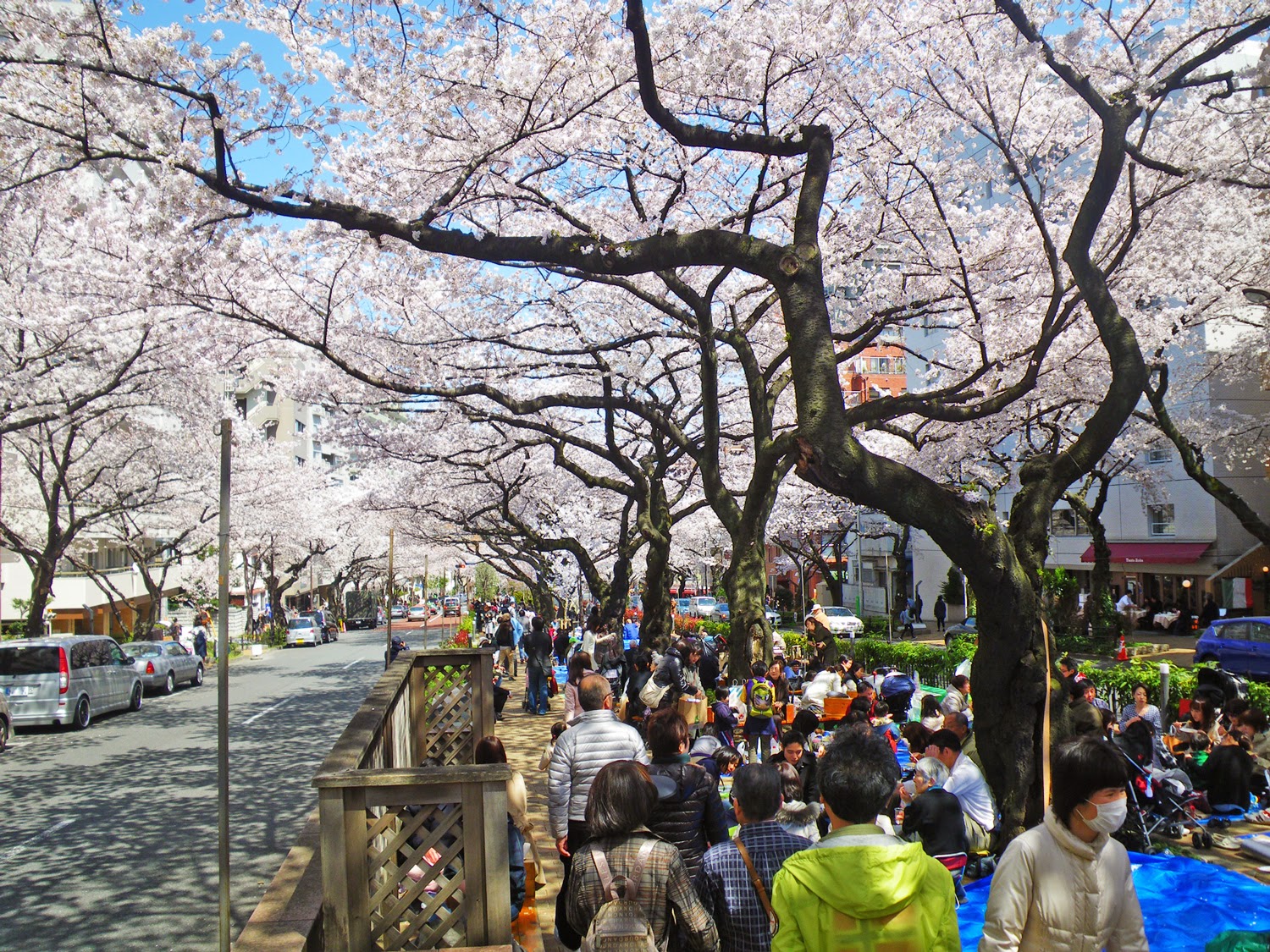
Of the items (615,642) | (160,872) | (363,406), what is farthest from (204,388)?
(160,872)

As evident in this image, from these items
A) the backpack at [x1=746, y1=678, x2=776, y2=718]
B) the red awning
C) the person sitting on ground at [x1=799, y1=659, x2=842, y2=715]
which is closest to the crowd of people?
the backpack at [x1=746, y1=678, x2=776, y2=718]

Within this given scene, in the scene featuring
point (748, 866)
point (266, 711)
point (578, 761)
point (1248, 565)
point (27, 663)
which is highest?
point (1248, 565)

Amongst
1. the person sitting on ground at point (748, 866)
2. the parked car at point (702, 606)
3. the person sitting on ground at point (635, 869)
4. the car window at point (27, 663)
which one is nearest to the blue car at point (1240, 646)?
the person sitting on ground at point (748, 866)

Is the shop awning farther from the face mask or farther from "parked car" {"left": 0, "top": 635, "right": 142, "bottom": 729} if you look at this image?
the face mask

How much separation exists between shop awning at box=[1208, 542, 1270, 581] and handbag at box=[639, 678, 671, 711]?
24.9 metres

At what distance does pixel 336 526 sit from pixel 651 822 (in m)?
53.0

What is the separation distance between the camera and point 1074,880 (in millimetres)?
2998

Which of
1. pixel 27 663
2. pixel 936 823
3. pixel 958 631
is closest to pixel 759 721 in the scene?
pixel 936 823

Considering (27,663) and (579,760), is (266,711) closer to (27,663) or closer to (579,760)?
(27,663)

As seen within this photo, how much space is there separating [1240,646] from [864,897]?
21.5m

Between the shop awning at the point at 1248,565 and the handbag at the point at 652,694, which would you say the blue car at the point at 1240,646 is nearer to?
the shop awning at the point at 1248,565

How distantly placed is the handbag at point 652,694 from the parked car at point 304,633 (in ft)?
130

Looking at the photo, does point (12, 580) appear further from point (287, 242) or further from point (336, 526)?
point (287, 242)

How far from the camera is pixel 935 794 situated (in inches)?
257
